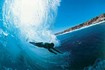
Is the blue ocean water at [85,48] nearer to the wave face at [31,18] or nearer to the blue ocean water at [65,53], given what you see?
the blue ocean water at [65,53]

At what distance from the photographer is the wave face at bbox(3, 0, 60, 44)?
6.03 meters

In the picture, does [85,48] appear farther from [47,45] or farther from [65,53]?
[47,45]

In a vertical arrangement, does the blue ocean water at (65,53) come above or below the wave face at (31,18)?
below

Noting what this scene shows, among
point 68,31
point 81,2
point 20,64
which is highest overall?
point 81,2

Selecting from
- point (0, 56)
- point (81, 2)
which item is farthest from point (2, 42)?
point (81, 2)

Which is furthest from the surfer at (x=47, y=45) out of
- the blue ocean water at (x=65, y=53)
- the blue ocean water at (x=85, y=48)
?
the blue ocean water at (x=85, y=48)

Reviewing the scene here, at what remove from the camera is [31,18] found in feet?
20.2

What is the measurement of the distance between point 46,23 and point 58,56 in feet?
1.92

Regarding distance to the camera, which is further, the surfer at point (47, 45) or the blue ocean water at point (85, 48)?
the blue ocean water at point (85, 48)

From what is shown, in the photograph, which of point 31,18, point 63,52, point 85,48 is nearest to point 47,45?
point 63,52

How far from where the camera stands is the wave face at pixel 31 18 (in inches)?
237

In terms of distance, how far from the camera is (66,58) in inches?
251

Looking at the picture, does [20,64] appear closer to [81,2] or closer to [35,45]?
[35,45]

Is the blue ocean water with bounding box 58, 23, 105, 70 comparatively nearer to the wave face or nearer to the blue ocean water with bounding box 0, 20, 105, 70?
the blue ocean water with bounding box 0, 20, 105, 70
